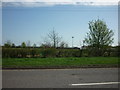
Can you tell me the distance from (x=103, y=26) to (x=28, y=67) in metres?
30.5

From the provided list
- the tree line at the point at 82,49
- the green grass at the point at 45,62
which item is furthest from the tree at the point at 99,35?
the green grass at the point at 45,62

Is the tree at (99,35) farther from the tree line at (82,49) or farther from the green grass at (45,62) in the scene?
the green grass at (45,62)

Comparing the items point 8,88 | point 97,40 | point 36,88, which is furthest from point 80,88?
point 97,40

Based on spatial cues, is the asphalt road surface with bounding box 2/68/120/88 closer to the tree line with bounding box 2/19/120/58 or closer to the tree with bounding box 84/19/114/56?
the tree line with bounding box 2/19/120/58

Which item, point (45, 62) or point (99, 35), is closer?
point (45, 62)

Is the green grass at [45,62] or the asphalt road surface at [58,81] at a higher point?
the green grass at [45,62]

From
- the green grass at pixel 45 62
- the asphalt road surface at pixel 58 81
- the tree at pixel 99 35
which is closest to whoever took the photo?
the asphalt road surface at pixel 58 81

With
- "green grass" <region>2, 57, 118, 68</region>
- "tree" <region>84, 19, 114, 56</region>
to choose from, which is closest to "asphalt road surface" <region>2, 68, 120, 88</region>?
"green grass" <region>2, 57, 118, 68</region>

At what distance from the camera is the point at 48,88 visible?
9086mm

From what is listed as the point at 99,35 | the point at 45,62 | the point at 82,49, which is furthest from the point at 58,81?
the point at 99,35

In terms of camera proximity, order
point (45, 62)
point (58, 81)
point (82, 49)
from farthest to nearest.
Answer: point (82, 49) → point (45, 62) → point (58, 81)

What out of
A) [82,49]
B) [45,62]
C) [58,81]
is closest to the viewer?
[58,81]

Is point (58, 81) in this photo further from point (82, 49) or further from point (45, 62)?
point (82, 49)

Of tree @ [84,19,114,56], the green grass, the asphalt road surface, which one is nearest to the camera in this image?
the asphalt road surface
